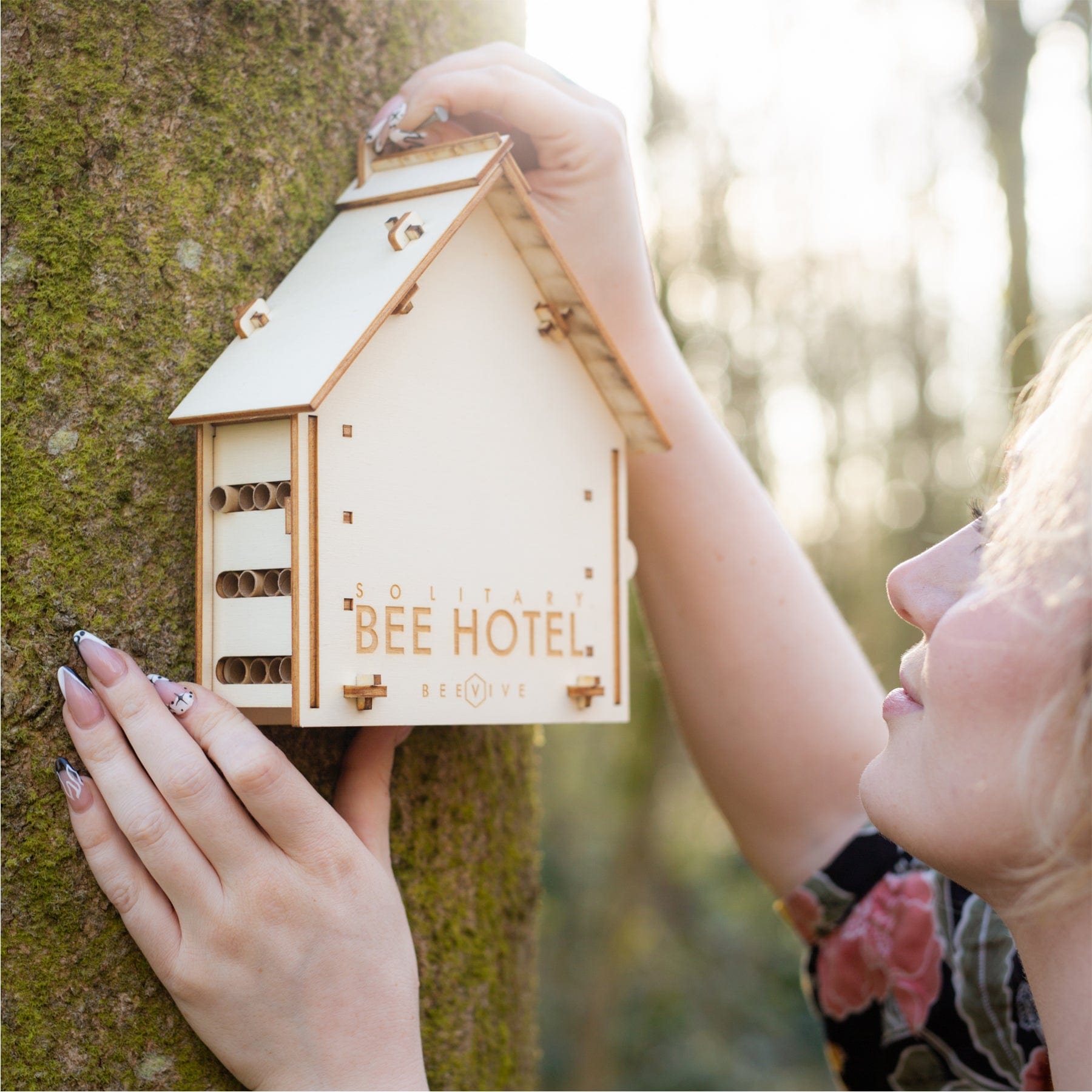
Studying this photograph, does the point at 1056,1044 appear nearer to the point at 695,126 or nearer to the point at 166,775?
the point at 166,775

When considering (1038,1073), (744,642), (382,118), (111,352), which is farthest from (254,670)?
(1038,1073)

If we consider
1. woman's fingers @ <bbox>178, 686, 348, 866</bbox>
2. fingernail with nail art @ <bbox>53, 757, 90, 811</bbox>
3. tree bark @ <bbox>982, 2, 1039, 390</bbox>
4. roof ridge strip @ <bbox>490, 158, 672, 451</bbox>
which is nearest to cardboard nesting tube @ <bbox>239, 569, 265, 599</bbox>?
woman's fingers @ <bbox>178, 686, 348, 866</bbox>

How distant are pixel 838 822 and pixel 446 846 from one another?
2.06ft

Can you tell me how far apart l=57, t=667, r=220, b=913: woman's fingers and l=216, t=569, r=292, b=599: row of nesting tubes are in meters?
0.16

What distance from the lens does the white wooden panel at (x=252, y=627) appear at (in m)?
1.06

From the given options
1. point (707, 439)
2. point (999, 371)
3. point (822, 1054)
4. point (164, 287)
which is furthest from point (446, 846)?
point (822, 1054)

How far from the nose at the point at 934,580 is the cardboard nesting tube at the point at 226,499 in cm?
67

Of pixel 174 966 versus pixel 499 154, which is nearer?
pixel 174 966

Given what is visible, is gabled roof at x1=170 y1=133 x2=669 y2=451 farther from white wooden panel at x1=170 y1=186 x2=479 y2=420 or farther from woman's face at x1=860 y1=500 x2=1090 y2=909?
woman's face at x1=860 y1=500 x2=1090 y2=909

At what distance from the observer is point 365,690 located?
3.51ft

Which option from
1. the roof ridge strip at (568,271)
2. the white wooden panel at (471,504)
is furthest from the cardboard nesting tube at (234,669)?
the roof ridge strip at (568,271)

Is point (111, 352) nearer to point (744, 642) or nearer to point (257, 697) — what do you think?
point (257, 697)

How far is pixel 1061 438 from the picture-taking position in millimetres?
1027

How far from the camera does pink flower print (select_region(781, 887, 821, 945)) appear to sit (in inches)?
67.7
